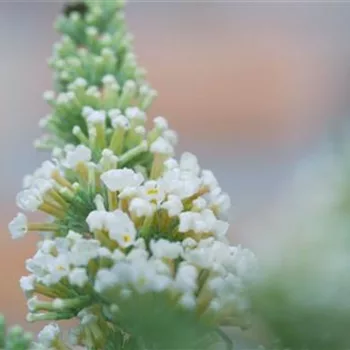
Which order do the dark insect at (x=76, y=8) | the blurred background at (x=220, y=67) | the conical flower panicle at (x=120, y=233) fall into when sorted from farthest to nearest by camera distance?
1. the blurred background at (x=220, y=67)
2. the dark insect at (x=76, y=8)
3. the conical flower panicle at (x=120, y=233)

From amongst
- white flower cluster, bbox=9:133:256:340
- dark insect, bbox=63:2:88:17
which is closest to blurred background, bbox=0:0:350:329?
dark insect, bbox=63:2:88:17

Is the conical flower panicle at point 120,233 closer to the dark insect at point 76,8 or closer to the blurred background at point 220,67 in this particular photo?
the dark insect at point 76,8

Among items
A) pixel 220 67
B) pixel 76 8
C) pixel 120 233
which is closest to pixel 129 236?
pixel 120 233

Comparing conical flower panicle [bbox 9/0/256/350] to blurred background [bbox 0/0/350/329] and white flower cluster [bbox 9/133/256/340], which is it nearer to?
white flower cluster [bbox 9/133/256/340]

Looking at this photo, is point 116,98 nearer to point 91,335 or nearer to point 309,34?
point 91,335

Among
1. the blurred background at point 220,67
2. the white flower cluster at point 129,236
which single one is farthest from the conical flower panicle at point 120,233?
the blurred background at point 220,67
